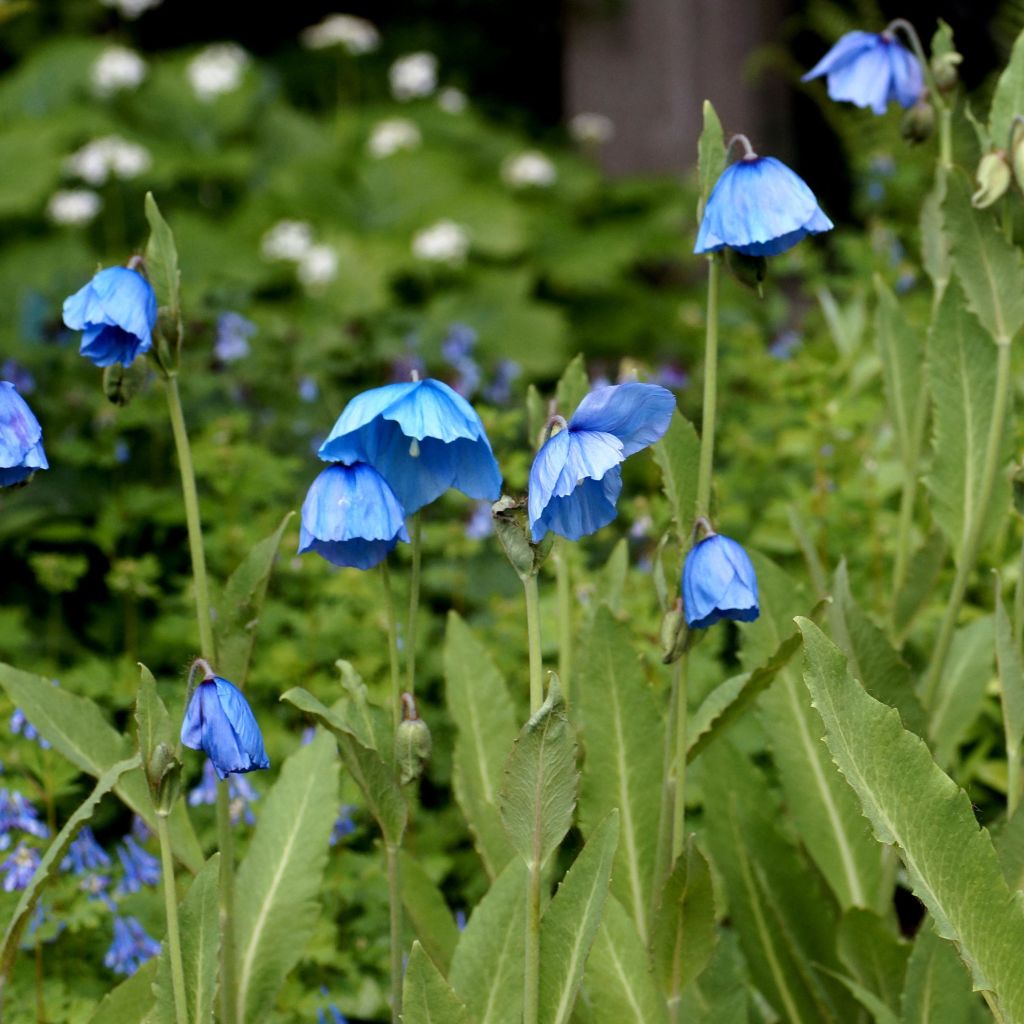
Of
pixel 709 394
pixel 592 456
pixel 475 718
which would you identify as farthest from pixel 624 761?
pixel 592 456

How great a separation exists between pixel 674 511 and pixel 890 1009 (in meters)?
0.69

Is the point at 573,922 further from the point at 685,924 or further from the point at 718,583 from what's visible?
the point at 718,583

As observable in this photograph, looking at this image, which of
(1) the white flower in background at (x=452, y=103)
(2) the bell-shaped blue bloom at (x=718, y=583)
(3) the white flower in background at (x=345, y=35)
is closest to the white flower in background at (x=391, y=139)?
(1) the white flower in background at (x=452, y=103)

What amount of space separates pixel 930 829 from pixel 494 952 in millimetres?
477

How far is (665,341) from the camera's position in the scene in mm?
5184

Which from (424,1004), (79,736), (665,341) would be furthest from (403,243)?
(424,1004)

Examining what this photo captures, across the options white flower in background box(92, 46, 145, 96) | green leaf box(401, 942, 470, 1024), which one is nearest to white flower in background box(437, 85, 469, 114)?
white flower in background box(92, 46, 145, 96)

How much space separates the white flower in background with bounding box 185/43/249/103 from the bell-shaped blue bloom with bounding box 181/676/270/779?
4.33 m

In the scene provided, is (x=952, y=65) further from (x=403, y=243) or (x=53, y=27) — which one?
(x=53, y=27)

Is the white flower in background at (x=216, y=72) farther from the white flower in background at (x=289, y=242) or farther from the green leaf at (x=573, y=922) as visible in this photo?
the green leaf at (x=573, y=922)

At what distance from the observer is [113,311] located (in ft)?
4.50

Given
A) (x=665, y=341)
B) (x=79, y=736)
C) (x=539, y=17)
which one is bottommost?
(x=665, y=341)

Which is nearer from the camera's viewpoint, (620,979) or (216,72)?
(620,979)

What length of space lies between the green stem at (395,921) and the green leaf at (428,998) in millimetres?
111
